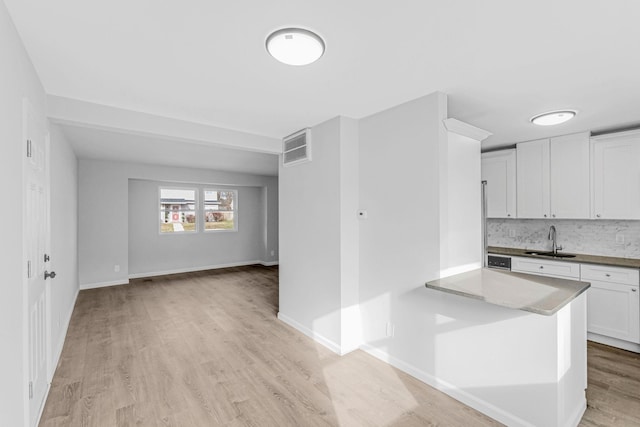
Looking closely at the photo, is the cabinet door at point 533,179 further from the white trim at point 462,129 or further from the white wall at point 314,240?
the white wall at point 314,240

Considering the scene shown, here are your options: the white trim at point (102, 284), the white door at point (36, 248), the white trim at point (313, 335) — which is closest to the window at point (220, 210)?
the white trim at point (102, 284)

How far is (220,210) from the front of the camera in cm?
767

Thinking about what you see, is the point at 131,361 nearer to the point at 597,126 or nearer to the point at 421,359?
the point at 421,359

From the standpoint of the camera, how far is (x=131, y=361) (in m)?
2.92

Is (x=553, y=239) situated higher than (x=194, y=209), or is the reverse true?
(x=194, y=209)

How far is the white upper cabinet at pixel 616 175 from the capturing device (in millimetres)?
3238

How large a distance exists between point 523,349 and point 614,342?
228 cm

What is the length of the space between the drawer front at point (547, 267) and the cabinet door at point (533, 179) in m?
0.64

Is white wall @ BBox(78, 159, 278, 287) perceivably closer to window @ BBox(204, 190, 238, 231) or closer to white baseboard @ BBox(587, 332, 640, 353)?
window @ BBox(204, 190, 238, 231)

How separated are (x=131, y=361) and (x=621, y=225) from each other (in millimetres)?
5656

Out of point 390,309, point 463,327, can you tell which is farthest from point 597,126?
point 390,309

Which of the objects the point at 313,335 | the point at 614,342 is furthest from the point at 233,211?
the point at 614,342

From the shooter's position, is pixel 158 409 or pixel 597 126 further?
pixel 597 126

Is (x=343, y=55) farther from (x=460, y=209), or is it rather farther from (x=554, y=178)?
(x=554, y=178)
